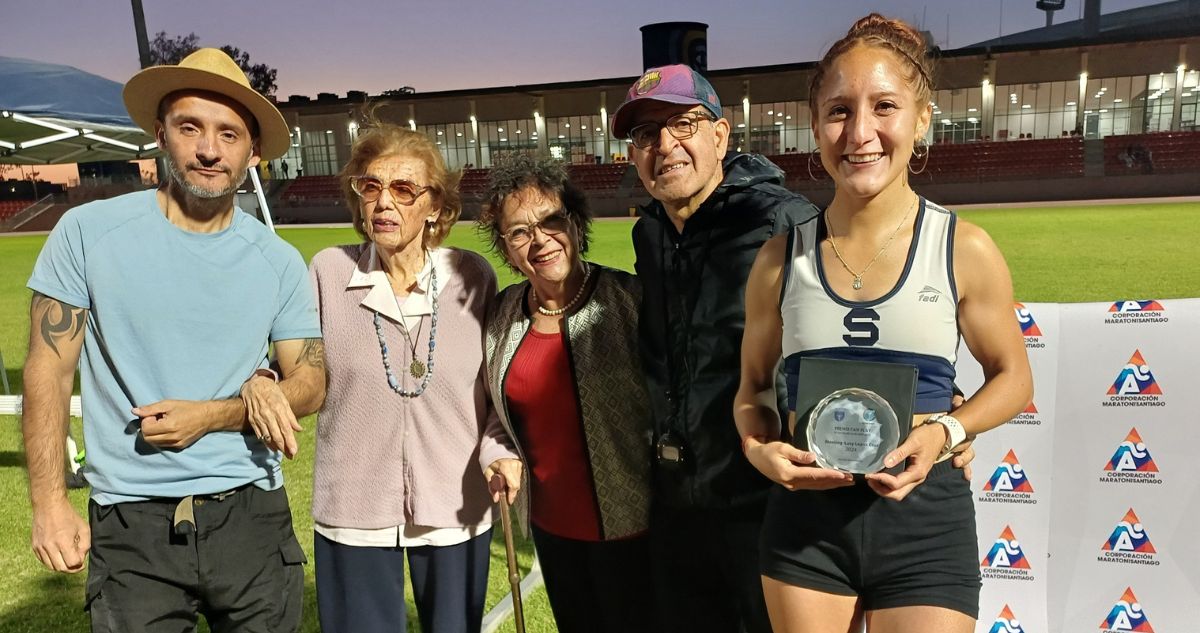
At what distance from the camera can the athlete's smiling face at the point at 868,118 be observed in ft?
5.98

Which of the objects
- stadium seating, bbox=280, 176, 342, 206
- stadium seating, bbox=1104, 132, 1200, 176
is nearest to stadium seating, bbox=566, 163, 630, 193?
stadium seating, bbox=280, 176, 342, 206

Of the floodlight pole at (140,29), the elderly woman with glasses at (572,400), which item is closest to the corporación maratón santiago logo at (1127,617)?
the elderly woman with glasses at (572,400)

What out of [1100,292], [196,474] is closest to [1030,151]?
[1100,292]

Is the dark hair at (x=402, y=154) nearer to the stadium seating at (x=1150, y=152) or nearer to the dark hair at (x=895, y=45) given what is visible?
the dark hair at (x=895, y=45)

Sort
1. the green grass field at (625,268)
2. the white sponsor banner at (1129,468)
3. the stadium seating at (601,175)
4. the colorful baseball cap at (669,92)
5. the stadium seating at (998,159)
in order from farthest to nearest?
the stadium seating at (601,175) < the stadium seating at (998,159) < the green grass field at (625,268) < the white sponsor banner at (1129,468) < the colorful baseball cap at (669,92)

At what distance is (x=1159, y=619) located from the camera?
3.30 m

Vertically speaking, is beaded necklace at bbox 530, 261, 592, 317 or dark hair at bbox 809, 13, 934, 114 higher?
dark hair at bbox 809, 13, 934, 114

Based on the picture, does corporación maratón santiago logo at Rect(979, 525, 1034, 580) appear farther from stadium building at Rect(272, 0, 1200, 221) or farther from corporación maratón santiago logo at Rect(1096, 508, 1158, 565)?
stadium building at Rect(272, 0, 1200, 221)

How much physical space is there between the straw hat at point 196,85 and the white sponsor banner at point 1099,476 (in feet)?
10.1

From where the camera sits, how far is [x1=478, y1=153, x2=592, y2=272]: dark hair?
2.83m

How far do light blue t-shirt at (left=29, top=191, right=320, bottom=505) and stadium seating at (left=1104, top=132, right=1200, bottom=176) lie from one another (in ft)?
133

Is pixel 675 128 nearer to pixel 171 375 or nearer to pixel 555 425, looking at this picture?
pixel 555 425

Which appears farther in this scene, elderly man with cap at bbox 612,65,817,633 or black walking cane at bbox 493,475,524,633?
black walking cane at bbox 493,475,524,633

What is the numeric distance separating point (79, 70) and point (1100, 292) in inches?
539
